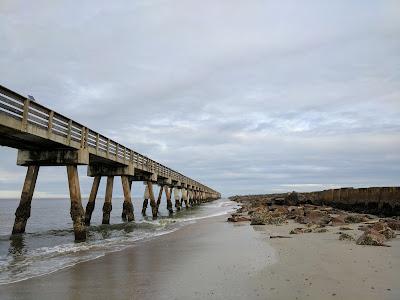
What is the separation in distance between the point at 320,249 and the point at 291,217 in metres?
11.6

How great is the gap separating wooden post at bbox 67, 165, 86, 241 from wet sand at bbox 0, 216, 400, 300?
5.46 metres

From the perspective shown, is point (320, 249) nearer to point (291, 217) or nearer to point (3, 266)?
point (3, 266)

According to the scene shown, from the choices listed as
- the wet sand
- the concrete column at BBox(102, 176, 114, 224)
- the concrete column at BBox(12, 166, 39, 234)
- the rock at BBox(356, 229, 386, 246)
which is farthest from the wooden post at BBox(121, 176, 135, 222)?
the rock at BBox(356, 229, 386, 246)

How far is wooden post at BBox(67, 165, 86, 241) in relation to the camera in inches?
589

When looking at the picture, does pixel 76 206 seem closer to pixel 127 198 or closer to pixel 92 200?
pixel 92 200

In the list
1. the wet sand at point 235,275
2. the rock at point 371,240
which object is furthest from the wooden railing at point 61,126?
the rock at point 371,240

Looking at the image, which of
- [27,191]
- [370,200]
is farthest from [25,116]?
[370,200]

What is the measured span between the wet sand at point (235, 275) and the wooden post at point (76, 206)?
17.9 feet

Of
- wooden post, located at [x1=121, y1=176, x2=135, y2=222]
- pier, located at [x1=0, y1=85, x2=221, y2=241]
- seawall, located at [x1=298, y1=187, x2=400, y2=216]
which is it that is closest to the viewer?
pier, located at [x1=0, y1=85, x2=221, y2=241]

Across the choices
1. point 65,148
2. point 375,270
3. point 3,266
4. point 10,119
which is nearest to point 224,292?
point 375,270

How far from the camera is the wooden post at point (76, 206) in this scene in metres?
15.0

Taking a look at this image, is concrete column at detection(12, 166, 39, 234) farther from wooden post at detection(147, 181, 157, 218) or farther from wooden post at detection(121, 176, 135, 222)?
wooden post at detection(147, 181, 157, 218)

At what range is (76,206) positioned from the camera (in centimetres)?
1550

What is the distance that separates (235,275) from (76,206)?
10.6 m
